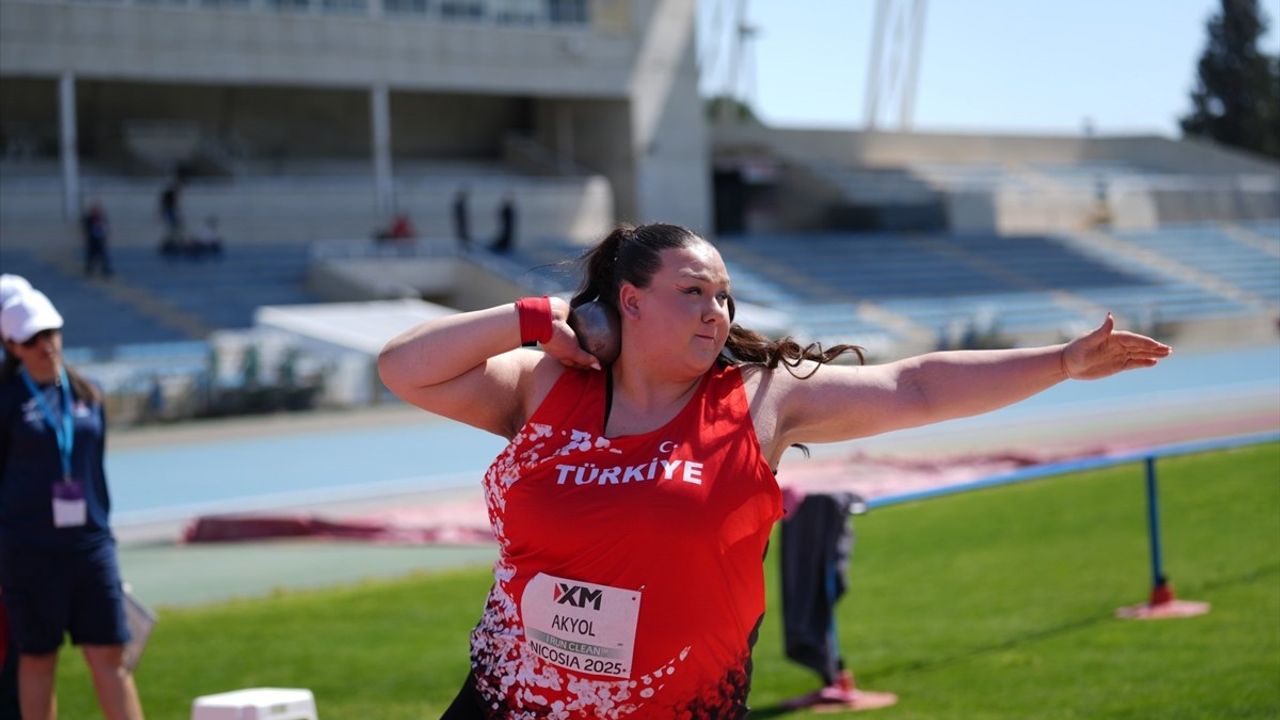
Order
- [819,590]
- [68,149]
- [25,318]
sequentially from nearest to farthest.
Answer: [25,318] < [819,590] < [68,149]

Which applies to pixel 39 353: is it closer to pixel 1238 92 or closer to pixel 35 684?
pixel 35 684

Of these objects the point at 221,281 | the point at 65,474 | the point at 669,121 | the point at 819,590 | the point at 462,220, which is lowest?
the point at 221,281

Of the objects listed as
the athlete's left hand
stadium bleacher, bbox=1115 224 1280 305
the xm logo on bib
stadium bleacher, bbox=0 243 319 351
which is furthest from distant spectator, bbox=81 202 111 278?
the athlete's left hand

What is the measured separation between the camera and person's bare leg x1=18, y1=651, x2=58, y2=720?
618 centimetres

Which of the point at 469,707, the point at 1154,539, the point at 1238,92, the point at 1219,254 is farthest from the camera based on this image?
the point at 1238,92

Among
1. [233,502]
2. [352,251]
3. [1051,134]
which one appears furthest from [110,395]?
[1051,134]

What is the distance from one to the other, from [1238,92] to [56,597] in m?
68.0

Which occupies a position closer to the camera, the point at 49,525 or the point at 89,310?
the point at 49,525

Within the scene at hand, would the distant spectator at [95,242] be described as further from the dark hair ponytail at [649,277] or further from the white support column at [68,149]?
the dark hair ponytail at [649,277]

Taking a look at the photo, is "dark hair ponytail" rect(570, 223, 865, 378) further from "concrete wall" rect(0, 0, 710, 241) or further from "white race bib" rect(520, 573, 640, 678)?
"concrete wall" rect(0, 0, 710, 241)

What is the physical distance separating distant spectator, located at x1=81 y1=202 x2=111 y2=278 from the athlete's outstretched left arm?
31.3 meters

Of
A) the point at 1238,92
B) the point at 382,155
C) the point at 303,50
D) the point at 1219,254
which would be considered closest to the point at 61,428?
the point at 303,50

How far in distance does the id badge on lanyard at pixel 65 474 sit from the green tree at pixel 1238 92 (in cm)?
6371

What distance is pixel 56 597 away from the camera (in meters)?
6.12
